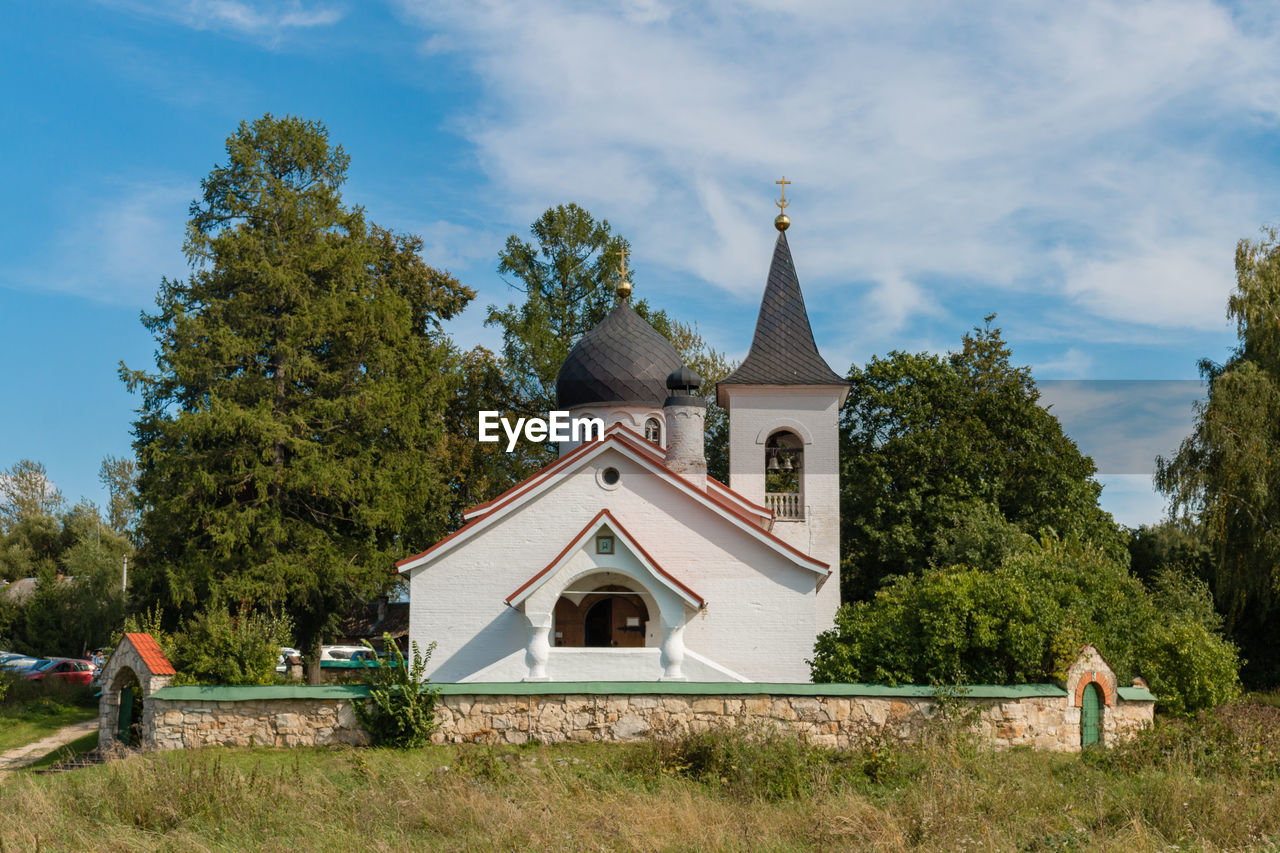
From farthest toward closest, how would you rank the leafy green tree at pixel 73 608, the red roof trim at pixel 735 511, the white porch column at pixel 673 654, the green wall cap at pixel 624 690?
the leafy green tree at pixel 73 608, the red roof trim at pixel 735 511, the white porch column at pixel 673 654, the green wall cap at pixel 624 690

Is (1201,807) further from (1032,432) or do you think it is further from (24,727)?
(1032,432)

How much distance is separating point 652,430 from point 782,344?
3.70m

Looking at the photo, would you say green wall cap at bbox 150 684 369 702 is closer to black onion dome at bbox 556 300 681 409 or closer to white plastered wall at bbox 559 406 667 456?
white plastered wall at bbox 559 406 667 456

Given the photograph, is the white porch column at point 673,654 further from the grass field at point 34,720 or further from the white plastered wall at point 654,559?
the grass field at point 34,720

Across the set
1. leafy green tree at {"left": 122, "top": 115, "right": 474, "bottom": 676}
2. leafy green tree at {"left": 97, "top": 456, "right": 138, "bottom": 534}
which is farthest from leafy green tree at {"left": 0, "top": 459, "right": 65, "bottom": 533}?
leafy green tree at {"left": 122, "top": 115, "right": 474, "bottom": 676}

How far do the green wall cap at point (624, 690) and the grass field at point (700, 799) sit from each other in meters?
0.76

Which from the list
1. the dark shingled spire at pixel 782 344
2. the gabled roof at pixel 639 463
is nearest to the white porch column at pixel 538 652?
the gabled roof at pixel 639 463

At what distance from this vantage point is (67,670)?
29.0m

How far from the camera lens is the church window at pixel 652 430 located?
26578mm

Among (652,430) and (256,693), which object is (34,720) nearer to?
(256,693)

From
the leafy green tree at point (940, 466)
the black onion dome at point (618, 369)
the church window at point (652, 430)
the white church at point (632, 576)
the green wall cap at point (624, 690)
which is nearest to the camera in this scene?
the green wall cap at point (624, 690)

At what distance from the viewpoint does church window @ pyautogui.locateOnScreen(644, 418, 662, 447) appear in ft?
87.2

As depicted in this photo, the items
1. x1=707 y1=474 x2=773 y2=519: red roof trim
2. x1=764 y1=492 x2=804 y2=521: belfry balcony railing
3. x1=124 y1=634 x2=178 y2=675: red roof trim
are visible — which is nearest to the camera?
x1=124 y1=634 x2=178 y2=675: red roof trim

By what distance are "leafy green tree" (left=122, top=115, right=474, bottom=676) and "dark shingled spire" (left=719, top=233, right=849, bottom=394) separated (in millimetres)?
8012
